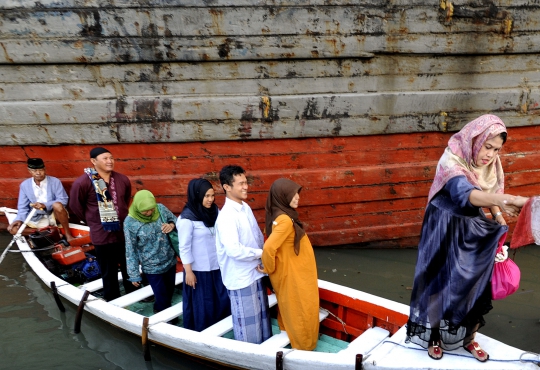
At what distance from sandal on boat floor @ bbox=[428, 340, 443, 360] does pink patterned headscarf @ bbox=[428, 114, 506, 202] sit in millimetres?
1035

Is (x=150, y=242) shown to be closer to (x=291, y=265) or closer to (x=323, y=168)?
(x=291, y=265)

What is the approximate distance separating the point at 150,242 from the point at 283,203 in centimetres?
142

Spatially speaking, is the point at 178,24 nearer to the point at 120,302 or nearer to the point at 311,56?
the point at 311,56

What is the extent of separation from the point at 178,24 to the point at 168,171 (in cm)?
164

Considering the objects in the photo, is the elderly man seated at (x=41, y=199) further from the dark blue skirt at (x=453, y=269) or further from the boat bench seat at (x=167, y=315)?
the dark blue skirt at (x=453, y=269)

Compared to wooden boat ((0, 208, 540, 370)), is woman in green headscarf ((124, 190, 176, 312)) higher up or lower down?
higher up

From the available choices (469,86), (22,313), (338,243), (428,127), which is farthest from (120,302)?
(469,86)

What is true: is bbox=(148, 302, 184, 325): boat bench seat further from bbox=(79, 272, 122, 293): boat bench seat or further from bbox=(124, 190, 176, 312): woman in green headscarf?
bbox=(79, 272, 122, 293): boat bench seat

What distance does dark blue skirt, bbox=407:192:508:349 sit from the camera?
2.37m

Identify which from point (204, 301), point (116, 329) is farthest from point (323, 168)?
point (116, 329)

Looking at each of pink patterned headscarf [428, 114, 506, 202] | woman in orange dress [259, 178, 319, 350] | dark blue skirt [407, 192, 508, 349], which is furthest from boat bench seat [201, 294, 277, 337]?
pink patterned headscarf [428, 114, 506, 202]

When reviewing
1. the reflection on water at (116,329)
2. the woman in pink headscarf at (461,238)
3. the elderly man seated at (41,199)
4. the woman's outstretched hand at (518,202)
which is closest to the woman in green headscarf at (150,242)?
the reflection on water at (116,329)

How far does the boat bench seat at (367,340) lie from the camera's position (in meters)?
3.10

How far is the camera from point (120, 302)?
3.90m
